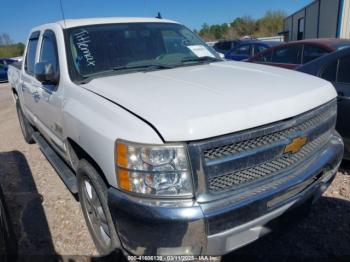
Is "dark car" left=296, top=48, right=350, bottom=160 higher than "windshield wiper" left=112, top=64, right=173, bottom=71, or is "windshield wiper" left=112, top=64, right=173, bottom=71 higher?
"windshield wiper" left=112, top=64, right=173, bottom=71

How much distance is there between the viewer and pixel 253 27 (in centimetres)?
6550

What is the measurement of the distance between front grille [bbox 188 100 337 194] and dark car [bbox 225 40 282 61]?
926 cm

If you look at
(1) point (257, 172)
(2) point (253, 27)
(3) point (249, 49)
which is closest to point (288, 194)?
(1) point (257, 172)

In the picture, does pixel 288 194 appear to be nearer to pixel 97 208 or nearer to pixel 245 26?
pixel 97 208

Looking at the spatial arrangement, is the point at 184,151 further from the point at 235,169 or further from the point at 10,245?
the point at 10,245

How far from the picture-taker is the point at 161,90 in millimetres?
2424

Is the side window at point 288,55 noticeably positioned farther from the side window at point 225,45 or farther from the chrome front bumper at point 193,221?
the side window at point 225,45

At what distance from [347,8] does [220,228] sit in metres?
19.3

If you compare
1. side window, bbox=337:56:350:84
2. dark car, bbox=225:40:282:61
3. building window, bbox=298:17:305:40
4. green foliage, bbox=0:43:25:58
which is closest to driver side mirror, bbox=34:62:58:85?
side window, bbox=337:56:350:84

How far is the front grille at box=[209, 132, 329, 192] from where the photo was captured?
2.03 meters

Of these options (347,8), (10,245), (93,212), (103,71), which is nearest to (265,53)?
(103,71)

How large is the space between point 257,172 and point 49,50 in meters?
2.68

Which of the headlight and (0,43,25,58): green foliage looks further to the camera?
(0,43,25,58): green foliage

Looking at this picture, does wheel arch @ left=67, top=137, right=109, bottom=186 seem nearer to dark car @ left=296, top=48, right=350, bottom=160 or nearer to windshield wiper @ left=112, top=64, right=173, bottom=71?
windshield wiper @ left=112, top=64, right=173, bottom=71
